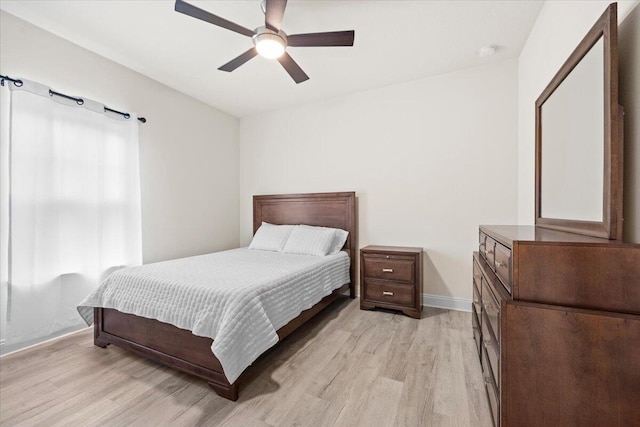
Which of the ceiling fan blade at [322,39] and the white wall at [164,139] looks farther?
the white wall at [164,139]

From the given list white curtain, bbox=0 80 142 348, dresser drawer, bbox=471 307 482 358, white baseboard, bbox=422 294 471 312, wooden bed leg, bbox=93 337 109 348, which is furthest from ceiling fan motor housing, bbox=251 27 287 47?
white baseboard, bbox=422 294 471 312

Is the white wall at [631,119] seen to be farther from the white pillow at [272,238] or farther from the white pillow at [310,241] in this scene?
the white pillow at [272,238]

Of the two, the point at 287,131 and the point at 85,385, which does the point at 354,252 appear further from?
the point at 85,385

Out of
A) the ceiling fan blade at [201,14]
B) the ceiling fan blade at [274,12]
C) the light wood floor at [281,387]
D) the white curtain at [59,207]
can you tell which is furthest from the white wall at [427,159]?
the white curtain at [59,207]

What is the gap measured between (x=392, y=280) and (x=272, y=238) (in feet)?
5.13

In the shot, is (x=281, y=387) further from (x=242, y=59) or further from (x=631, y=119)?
(x=242, y=59)

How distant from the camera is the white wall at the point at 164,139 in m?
2.21

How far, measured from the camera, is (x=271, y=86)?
323 cm

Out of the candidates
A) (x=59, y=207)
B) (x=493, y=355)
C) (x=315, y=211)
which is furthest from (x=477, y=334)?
(x=59, y=207)

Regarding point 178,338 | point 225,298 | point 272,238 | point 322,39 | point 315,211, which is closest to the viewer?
point 225,298

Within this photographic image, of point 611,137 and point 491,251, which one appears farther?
point 491,251

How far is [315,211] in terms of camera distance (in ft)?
11.8

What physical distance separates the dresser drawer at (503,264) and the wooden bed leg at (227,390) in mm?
1535

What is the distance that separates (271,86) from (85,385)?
3189mm
